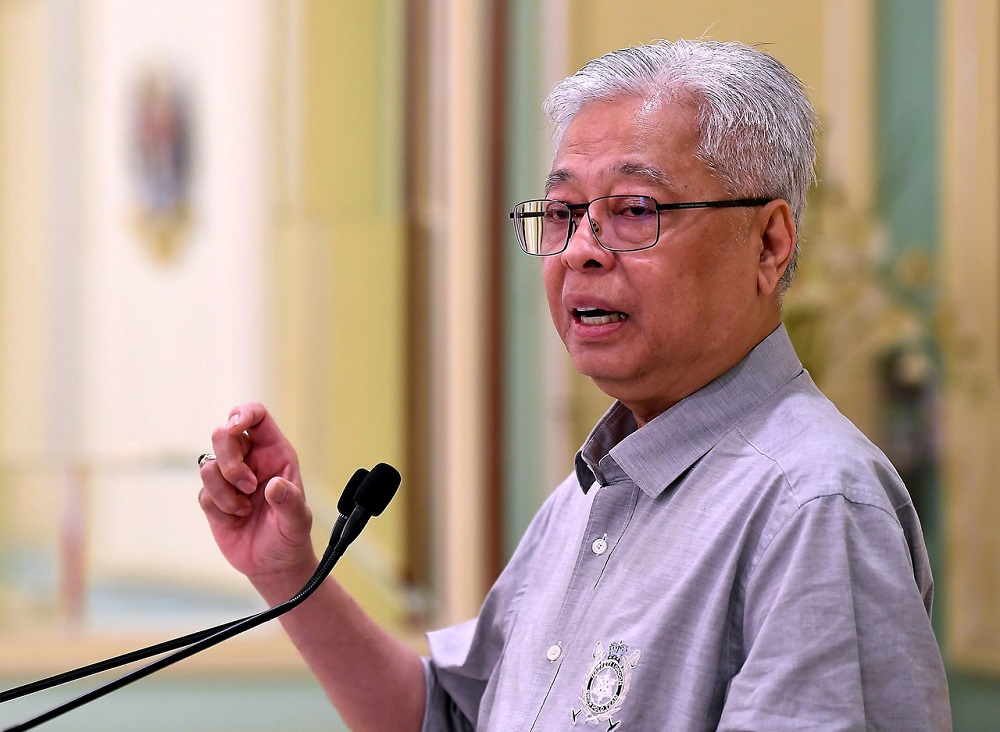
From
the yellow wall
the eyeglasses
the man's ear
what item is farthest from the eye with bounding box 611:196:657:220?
the yellow wall

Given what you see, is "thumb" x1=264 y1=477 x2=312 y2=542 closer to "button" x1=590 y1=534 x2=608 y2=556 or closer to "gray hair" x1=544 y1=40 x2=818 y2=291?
"button" x1=590 y1=534 x2=608 y2=556

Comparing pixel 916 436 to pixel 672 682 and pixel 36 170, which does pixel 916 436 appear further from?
pixel 36 170

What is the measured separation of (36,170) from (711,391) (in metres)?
2.31

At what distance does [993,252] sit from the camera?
2680mm

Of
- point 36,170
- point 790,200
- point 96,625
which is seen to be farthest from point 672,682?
point 36,170

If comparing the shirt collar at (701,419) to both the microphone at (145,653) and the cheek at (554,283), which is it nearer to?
the cheek at (554,283)

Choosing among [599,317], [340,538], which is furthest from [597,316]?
[340,538]

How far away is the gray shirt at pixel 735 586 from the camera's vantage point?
82cm

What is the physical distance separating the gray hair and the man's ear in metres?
0.01

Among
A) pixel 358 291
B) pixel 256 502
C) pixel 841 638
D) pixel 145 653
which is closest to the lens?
pixel 841 638

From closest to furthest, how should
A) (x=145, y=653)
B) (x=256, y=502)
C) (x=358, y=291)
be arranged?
(x=145, y=653) < (x=256, y=502) < (x=358, y=291)

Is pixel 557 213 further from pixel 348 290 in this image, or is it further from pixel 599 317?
pixel 348 290

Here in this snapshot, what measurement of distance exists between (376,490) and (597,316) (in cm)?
26

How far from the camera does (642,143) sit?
0.99m
